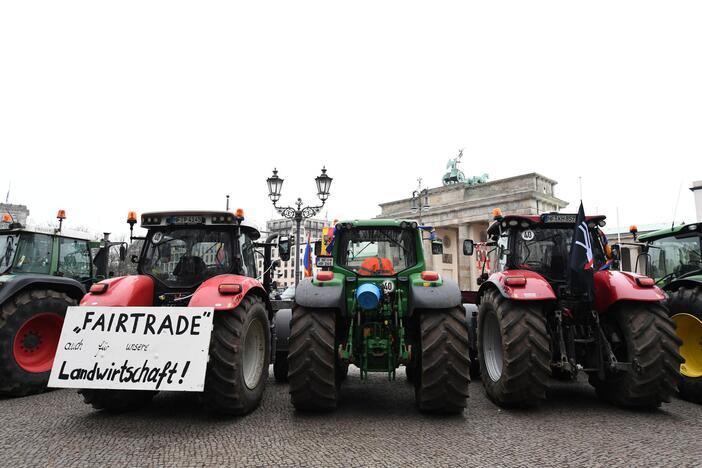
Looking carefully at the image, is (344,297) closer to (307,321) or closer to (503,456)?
(307,321)

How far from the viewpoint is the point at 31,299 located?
251 inches

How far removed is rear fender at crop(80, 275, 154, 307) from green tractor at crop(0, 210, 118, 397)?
192 cm

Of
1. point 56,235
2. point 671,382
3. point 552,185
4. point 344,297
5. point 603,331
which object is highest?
point 552,185

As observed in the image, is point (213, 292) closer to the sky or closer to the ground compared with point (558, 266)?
closer to the ground

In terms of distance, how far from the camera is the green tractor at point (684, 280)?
5.89 m

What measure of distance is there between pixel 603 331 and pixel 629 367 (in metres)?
0.53

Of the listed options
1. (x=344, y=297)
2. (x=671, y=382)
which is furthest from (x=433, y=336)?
(x=671, y=382)

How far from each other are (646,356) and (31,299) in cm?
773

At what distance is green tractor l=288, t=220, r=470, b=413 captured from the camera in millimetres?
4871

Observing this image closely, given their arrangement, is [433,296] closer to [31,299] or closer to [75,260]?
[31,299]

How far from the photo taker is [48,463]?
3.61 metres

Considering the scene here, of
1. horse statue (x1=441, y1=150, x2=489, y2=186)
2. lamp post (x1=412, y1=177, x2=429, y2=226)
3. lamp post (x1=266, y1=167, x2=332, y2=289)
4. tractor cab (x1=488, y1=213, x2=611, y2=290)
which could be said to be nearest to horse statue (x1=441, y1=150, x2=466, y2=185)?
horse statue (x1=441, y1=150, x2=489, y2=186)

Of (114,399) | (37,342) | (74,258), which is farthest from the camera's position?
(74,258)

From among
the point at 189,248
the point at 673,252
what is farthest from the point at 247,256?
the point at 673,252
